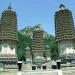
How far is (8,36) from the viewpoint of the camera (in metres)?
38.5

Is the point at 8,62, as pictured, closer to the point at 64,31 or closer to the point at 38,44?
the point at 38,44

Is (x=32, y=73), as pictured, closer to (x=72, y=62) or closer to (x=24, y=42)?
(x=72, y=62)

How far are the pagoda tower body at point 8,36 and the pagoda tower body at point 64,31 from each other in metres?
7.35

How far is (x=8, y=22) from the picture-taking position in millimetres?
39719

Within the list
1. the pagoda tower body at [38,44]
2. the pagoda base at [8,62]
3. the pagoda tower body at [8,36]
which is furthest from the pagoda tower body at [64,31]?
the pagoda base at [8,62]

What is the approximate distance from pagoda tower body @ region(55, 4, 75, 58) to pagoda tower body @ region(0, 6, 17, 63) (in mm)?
7347

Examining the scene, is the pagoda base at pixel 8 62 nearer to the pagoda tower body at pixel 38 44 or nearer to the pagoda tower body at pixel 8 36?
the pagoda tower body at pixel 8 36

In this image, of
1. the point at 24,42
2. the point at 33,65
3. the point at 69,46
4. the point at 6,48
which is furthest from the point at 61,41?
the point at 24,42

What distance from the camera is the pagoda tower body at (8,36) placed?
37281 millimetres

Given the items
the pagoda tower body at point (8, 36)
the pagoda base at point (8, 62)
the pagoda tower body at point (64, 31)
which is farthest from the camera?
the pagoda tower body at point (64, 31)

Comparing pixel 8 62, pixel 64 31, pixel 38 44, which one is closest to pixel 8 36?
pixel 8 62

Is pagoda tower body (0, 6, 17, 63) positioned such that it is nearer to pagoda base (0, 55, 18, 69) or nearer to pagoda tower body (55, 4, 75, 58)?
pagoda base (0, 55, 18, 69)

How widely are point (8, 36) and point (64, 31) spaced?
9298mm

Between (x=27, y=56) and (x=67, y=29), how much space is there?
8.99m
